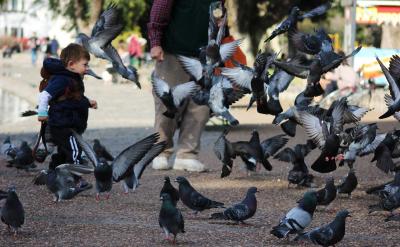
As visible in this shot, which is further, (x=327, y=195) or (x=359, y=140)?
(x=359, y=140)

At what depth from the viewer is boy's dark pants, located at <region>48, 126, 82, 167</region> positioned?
10.6 m

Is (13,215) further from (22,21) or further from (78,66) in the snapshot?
(22,21)

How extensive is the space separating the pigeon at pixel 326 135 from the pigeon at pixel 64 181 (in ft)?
6.21

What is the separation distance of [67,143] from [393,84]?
3020 mm

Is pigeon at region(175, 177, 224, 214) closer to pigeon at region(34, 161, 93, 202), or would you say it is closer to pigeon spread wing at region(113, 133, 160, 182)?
pigeon spread wing at region(113, 133, 160, 182)

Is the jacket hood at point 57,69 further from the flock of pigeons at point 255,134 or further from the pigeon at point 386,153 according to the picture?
the pigeon at point 386,153

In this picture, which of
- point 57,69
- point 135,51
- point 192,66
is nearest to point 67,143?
point 57,69

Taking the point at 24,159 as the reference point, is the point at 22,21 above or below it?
above

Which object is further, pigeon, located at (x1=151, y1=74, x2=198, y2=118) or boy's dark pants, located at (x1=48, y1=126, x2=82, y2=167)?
pigeon, located at (x1=151, y1=74, x2=198, y2=118)

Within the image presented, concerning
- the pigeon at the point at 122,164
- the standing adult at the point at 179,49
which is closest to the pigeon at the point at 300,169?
the standing adult at the point at 179,49

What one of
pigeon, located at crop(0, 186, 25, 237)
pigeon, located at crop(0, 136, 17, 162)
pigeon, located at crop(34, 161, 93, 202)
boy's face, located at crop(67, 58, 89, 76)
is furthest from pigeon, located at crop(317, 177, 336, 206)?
pigeon, located at crop(0, 136, 17, 162)

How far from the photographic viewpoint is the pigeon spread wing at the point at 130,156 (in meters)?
9.32

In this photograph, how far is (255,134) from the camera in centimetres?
1138

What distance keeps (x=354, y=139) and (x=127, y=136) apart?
7232 millimetres
